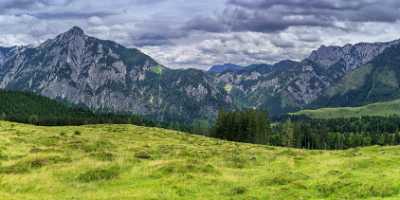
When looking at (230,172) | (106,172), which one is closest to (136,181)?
(106,172)

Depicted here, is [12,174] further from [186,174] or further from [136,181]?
[186,174]

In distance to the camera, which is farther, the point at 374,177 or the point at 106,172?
the point at 106,172

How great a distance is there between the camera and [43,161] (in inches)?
1623

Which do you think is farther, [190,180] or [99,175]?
[99,175]

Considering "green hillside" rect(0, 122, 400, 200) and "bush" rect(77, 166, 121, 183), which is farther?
"bush" rect(77, 166, 121, 183)

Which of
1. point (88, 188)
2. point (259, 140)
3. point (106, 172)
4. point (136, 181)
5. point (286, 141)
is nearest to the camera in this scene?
point (88, 188)

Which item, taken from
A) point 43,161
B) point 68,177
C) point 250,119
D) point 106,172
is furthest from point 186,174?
point 250,119

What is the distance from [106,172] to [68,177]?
9.45ft

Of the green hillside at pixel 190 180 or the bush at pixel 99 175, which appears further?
the bush at pixel 99 175

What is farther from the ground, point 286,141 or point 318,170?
point 318,170

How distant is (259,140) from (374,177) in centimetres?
12590

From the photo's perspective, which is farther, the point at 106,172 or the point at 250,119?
the point at 250,119

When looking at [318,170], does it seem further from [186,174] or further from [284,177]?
[186,174]

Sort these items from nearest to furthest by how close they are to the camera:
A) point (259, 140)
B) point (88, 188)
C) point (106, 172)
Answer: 1. point (88, 188)
2. point (106, 172)
3. point (259, 140)
